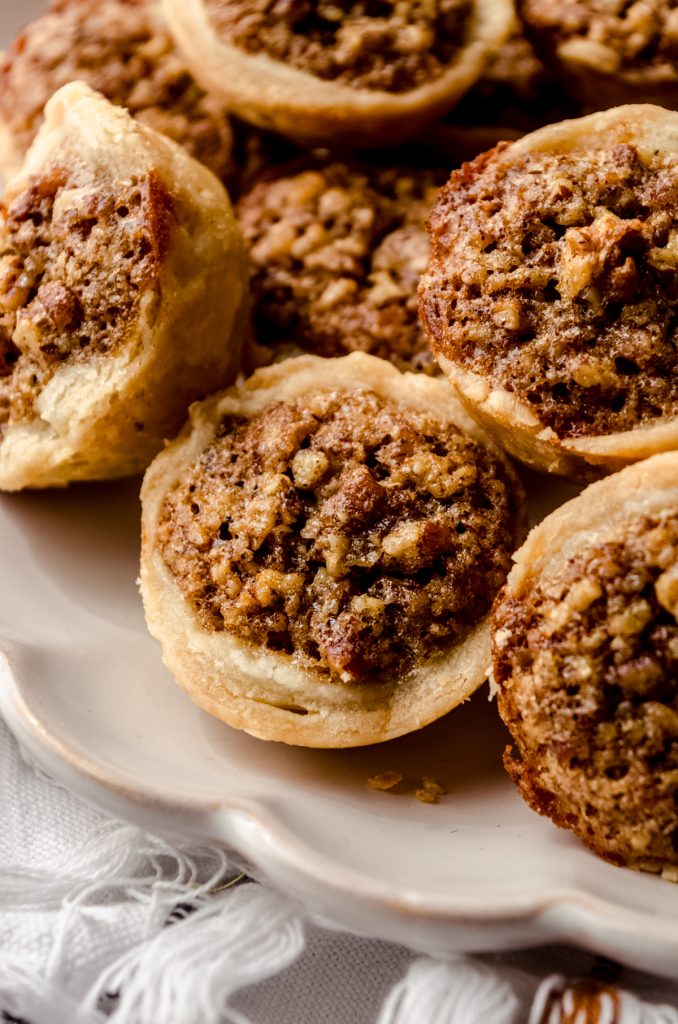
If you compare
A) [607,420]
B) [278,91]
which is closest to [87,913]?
[607,420]

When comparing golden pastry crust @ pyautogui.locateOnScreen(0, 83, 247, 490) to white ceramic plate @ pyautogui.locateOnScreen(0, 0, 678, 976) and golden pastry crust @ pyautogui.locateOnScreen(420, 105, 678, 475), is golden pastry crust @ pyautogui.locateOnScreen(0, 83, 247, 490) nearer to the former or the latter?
white ceramic plate @ pyautogui.locateOnScreen(0, 0, 678, 976)

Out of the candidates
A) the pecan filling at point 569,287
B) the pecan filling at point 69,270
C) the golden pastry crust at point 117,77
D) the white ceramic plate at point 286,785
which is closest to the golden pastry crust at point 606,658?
the white ceramic plate at point 286,785

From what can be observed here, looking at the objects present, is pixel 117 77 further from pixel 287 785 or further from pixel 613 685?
pixel 613 685

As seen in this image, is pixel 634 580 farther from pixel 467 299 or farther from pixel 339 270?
pixel 339 270

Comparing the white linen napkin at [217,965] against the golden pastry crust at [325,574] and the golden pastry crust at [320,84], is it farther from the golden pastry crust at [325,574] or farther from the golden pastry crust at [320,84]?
the golden pastry crust at [320,84]

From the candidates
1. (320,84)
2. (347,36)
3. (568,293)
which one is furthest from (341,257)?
(568,293)

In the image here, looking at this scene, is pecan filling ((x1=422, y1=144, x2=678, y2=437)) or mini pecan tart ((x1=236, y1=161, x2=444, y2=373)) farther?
mini pecan tart ((x1=236, y1=161, x2=444, y2=373))

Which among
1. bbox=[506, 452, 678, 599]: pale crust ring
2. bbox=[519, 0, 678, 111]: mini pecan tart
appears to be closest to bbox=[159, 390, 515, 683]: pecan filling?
bbox=[506, 452, 678, 599]: pale crust ring
